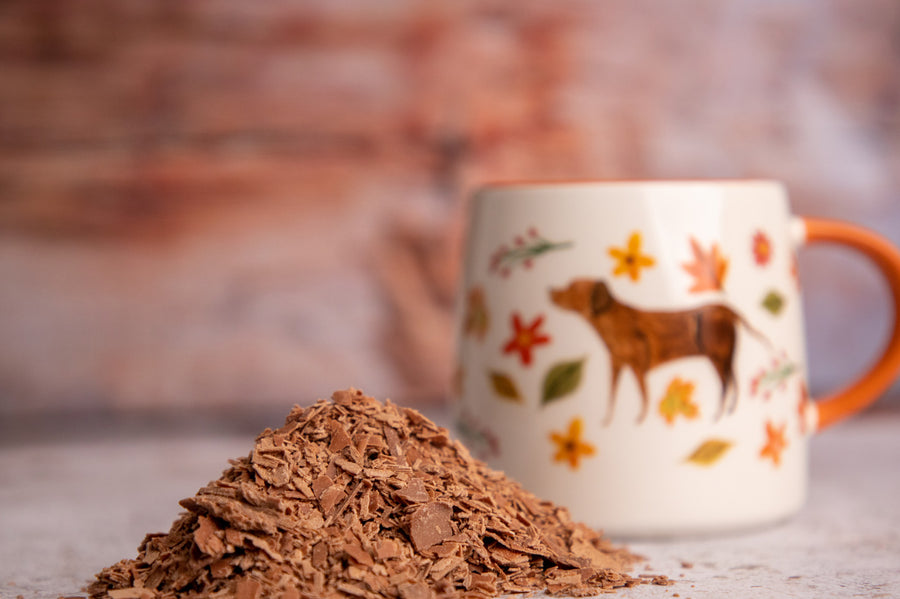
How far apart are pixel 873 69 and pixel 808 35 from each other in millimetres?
79

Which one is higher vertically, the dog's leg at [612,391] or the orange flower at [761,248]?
the orange flower at [761,248]

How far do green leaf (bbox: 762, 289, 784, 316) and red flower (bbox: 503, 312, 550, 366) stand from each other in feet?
0.44

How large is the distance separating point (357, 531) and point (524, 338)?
182 mm

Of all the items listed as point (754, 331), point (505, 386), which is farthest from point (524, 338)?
point (754, 331)

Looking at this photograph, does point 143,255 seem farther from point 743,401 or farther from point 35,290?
point 743,401

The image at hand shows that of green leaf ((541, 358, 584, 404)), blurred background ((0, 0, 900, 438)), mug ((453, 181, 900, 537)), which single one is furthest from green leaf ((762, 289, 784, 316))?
blurred background ((0, 0, 900, 438))

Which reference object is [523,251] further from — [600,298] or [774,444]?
[774,444]

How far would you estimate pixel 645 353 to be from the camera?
0.57m

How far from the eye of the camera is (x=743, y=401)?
1.92ft

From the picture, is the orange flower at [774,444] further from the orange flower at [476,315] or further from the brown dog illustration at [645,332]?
the orange flower at [476,315]

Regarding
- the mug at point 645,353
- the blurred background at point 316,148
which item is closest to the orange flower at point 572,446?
the mug at point 645,353

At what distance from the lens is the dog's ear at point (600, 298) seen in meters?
0.57

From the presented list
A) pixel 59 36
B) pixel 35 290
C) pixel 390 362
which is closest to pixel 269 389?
pixel 390 362

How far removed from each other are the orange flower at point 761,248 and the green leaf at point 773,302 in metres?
0.02
